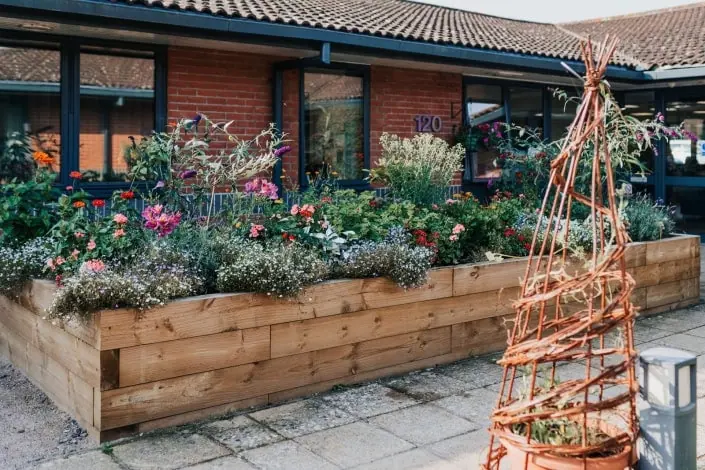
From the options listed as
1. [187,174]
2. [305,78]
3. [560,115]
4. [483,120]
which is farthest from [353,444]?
[560,115]

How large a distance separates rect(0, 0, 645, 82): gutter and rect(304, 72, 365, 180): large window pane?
3.32 feet

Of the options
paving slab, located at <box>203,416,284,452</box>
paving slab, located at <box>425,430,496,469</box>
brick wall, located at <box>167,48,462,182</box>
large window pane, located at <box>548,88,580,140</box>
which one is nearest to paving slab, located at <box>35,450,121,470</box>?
paving slab, located at <box>203,416,284,452</box>

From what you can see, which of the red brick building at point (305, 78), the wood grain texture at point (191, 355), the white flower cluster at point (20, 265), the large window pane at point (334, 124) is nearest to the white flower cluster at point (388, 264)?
the wood grain texture at point (191, 355)

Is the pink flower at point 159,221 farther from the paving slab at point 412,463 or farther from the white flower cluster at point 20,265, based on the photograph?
the paving slab at point 412,463

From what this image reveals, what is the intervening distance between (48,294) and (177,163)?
1551 millimetres

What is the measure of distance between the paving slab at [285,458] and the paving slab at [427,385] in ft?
3.65

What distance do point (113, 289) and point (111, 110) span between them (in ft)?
14.4

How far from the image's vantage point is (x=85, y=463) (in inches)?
148

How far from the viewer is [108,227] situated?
15.9 feet

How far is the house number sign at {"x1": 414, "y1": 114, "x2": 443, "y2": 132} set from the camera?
10439 mm

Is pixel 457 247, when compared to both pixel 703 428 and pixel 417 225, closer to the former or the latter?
pixel 417 225

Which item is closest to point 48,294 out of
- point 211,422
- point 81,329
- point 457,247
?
point 81,329

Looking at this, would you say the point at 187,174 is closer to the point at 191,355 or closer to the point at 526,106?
the point at 191,355

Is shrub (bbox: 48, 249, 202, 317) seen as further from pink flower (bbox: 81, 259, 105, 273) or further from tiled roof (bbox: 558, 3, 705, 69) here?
tiled roof (bbox: 558, 3, 705, 69)
